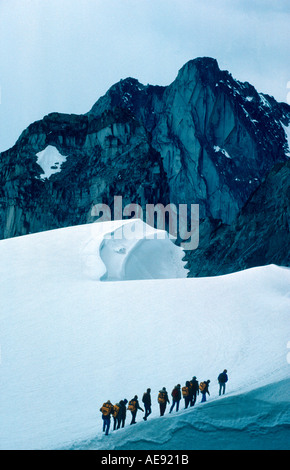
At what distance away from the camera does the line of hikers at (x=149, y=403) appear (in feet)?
49.7

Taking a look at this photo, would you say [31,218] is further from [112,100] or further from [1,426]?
[1,426]

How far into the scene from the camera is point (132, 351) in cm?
2178

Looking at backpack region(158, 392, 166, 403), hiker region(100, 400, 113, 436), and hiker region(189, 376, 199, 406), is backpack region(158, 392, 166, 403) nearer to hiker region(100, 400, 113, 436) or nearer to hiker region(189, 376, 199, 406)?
hiker region(189, 376, 199, 406)

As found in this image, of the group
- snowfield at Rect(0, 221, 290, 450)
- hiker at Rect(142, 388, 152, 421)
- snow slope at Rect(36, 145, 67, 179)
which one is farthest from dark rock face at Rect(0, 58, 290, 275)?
hiker at Rect(142, 388, 152, 421)

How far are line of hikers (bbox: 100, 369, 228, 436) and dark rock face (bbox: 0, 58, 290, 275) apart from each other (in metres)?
37.4

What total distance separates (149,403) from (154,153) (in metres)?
75.0

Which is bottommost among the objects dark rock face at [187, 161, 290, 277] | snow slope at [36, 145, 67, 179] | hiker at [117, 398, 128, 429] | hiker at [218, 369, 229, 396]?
hiker at [117, 398, 128, 429]

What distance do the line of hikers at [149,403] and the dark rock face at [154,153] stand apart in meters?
37.4

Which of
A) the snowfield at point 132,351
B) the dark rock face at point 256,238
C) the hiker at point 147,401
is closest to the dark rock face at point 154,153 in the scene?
the dark rock face at point 256,238

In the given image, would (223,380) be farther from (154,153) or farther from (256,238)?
(154,153)

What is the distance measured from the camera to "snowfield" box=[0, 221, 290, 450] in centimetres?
1531

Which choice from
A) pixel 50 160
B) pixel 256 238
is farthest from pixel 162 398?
pixel 50 160

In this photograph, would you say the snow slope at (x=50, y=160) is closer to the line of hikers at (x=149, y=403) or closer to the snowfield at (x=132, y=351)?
the snowfield at (x=132, y=351)

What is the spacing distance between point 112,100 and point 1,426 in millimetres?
120290
